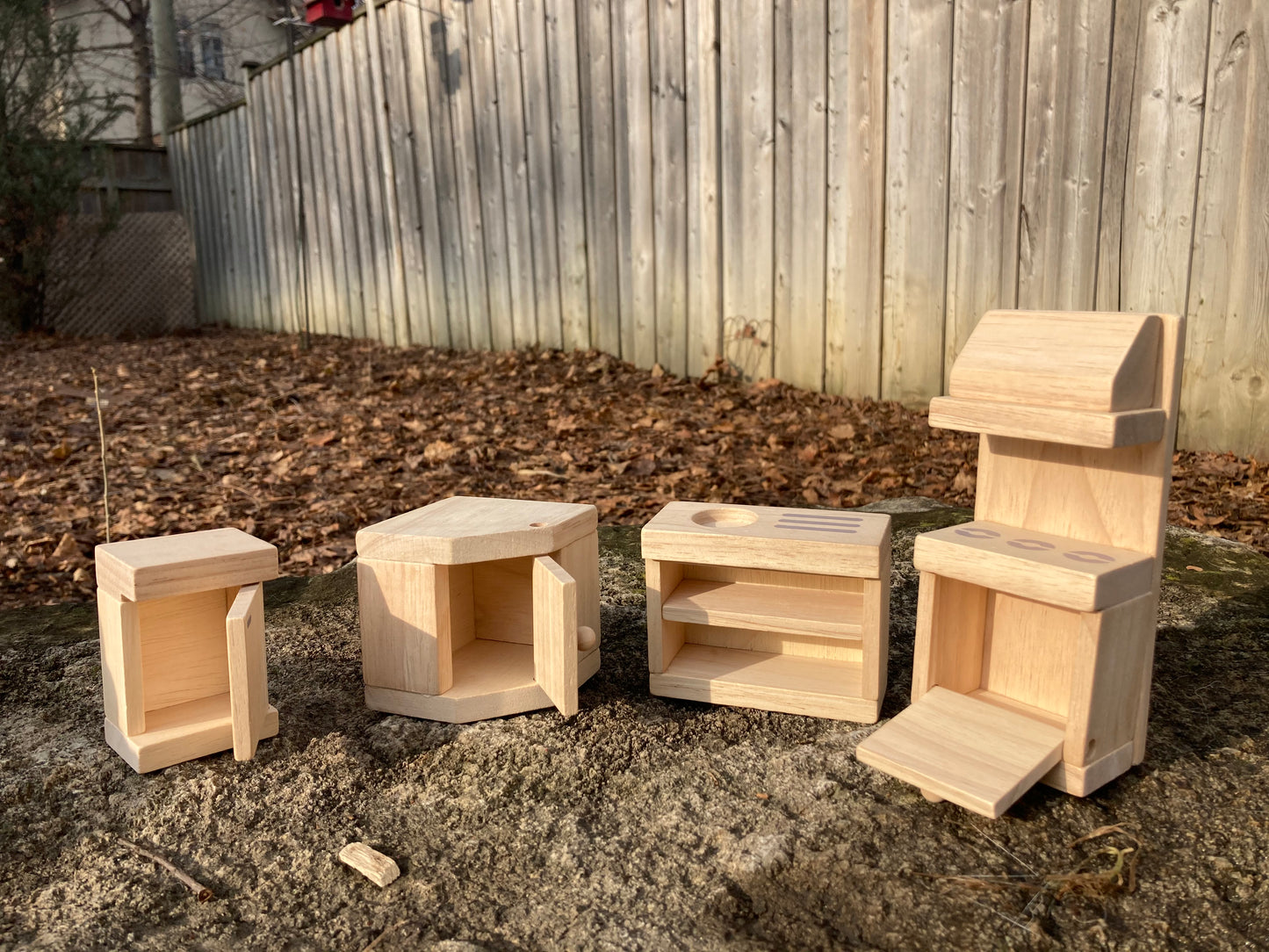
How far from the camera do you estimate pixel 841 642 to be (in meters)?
2.20

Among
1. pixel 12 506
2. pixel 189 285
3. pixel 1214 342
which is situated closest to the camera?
pixel 1214 342

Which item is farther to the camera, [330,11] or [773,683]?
[330,11]

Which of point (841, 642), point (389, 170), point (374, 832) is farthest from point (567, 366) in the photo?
point (374, 832)

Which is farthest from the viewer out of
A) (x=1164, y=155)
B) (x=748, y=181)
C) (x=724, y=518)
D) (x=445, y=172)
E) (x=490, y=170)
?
(x=445, y=172)

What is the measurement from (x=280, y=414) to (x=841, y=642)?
416 cm

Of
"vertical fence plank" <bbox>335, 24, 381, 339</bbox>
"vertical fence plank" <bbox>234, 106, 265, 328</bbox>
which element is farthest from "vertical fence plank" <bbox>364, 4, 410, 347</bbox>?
"vertical fence plank" <bbox>234, 106, 265, 328</bbox>

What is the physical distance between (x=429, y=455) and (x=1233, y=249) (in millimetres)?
3287

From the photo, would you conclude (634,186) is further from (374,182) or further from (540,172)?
(374,182)

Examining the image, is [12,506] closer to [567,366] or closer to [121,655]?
[121,655]

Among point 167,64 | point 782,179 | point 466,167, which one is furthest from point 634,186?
point 167,64

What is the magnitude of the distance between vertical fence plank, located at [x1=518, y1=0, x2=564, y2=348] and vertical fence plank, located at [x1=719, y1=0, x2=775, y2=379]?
1379 millimetres

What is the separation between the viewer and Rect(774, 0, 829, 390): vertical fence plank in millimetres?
4609

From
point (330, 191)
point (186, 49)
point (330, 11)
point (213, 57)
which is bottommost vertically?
point (330, 191)

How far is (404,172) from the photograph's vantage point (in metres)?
7.19
